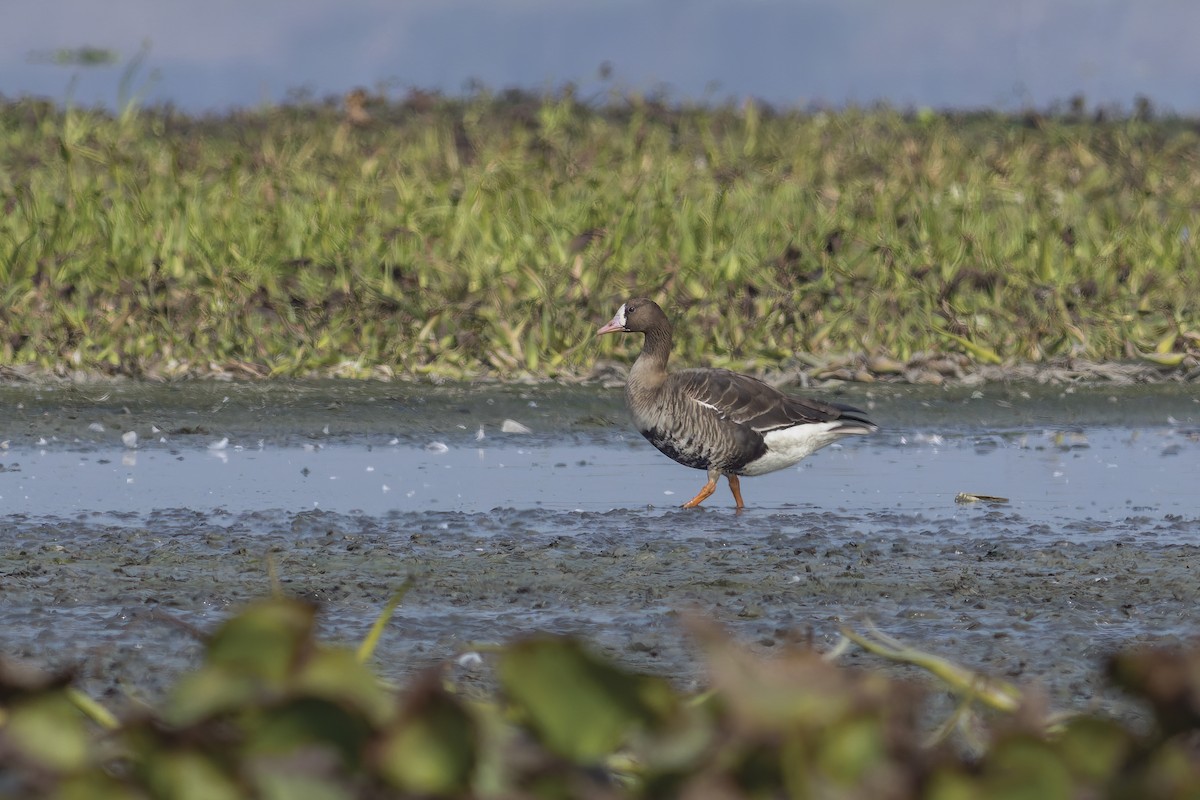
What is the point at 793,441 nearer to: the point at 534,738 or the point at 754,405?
the point at 754,405

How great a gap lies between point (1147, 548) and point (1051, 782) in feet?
19.0

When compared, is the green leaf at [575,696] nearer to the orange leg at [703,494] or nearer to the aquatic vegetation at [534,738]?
the aquatic vegetation at [534,738]

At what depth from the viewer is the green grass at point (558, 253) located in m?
12.0

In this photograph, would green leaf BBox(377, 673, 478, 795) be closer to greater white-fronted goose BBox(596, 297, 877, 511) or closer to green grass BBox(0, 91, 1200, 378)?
greater white-fronted goose BBox(596, 297, 877, 511)

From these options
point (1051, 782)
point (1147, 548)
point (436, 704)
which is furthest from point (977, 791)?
point (1147, 548)

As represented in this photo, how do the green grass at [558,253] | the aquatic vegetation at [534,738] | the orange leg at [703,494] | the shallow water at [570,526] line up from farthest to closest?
1. the green grass at [558,253]
2. the orange leg at [703,494]
3. the shallow water at [570,526]
4. the aquatic vegetation at [534,738]

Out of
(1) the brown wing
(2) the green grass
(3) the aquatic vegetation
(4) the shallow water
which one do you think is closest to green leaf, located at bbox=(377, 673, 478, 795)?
(3) the aquatic vegetation

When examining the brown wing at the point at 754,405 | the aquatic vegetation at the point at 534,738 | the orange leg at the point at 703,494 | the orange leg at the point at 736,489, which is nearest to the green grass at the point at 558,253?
the brown wing at the point at 754,405

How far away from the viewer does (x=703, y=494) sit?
8.38 m

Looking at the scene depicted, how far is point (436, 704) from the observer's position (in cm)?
146

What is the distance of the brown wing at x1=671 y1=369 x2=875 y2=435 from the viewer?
8.53m

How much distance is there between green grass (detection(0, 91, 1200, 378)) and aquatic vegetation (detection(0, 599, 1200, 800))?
32.6ft

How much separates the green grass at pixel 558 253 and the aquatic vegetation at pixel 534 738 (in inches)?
391

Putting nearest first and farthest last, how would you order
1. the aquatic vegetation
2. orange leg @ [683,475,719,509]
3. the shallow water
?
the aquatic vegetation < the shallow water < orange leg @ [683,475,719,509]
